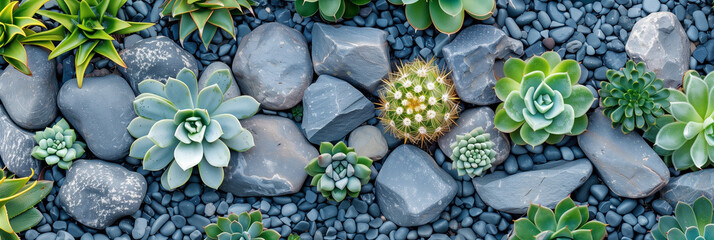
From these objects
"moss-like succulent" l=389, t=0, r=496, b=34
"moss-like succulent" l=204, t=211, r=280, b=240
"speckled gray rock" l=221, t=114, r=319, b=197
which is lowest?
"moss-like succulent" l=204, t=211, r=280, b=240

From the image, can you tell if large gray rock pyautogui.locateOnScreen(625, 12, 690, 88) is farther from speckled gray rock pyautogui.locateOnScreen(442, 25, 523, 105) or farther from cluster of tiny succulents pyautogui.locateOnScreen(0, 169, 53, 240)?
cluster of tiny succulents pyautogui.locateOnScreen(0, 169, 53, 240)

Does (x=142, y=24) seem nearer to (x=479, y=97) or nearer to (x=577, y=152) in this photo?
(x=479, y=97)

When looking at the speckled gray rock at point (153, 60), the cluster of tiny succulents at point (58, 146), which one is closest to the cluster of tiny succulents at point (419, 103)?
the speckled gray rock at point (153, 60)

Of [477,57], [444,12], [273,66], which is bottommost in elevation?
[273,66]

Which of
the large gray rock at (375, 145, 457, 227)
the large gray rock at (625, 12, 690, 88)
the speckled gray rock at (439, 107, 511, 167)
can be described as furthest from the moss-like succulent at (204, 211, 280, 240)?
the large gray rock at (625, 12, 690, 88)

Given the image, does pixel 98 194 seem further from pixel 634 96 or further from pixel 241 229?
pixel 634 96

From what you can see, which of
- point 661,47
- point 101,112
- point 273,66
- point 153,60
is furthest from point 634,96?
point 101,112

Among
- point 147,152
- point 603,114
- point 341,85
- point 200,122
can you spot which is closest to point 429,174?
point 341,85
